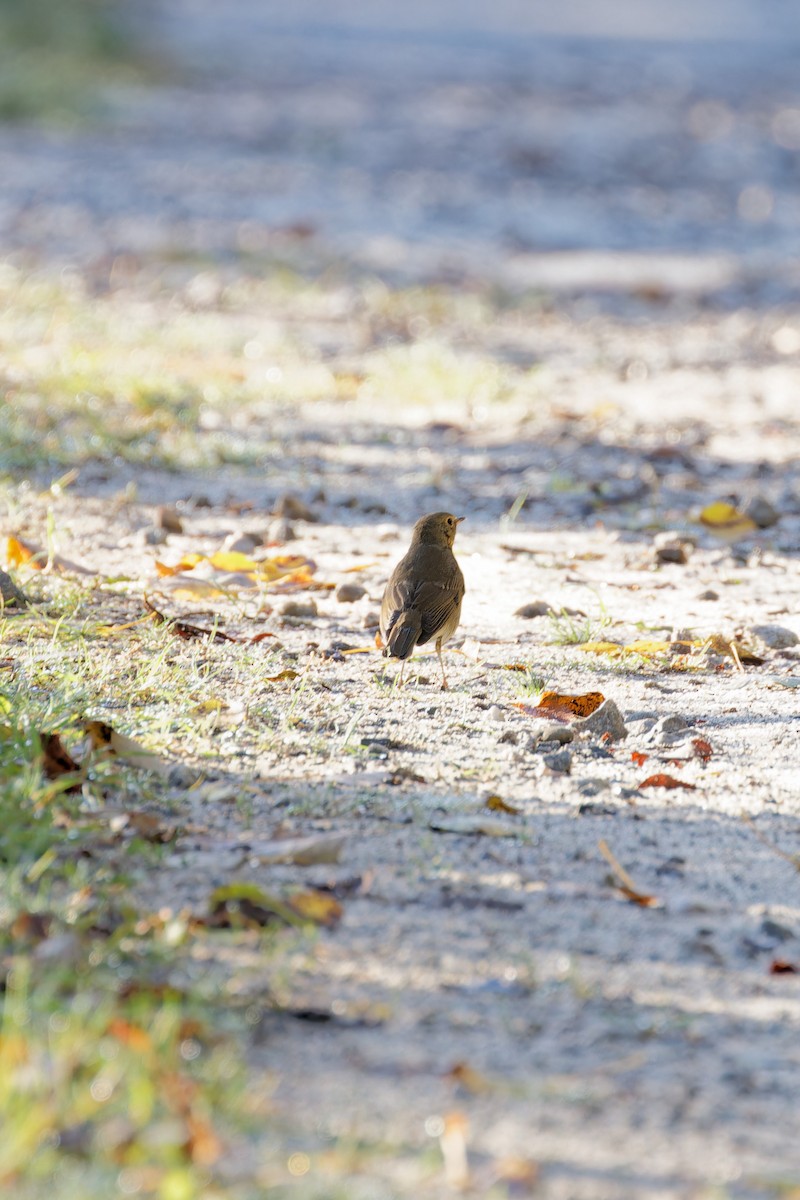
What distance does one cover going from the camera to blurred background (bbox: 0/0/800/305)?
1354 centimetres

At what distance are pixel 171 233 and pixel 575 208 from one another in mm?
4224

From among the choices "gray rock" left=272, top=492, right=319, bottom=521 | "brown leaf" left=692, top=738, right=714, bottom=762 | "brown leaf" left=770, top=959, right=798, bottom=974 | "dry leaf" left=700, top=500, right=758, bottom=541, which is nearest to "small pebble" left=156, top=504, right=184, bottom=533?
"gray rock" left=272, top=492, right=319, bottom=521

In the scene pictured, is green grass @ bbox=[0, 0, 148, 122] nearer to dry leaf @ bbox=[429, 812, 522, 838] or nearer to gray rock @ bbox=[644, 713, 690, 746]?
gray rock @ bbox=[644, 713, 690, 746]

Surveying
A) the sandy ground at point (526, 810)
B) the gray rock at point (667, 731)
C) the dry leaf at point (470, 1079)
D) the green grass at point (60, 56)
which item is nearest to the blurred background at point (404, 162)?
the green grass at point (60, 56)

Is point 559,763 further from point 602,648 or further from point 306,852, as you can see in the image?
point 602,648

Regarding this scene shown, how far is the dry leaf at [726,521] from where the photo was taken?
6270 millimetres

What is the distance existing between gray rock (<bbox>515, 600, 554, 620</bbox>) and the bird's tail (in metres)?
0.93

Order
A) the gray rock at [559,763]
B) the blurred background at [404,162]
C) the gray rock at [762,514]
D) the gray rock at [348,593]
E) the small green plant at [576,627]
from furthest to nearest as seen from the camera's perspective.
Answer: the blurred background at [404,162], the gray rock at [762,514], the gray rock at [348,593], the small green plant at [576,627], the gray rock at [559,763]

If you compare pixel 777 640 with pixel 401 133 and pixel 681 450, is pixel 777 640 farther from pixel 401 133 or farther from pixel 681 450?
pixel 401 133

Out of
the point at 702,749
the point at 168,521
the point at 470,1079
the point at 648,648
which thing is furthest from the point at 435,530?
the point at 470,1079

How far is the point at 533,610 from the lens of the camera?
202 inches

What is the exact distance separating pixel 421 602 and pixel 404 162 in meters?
13.6

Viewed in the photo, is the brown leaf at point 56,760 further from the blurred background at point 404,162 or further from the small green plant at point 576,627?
the blurred background at point 404,162

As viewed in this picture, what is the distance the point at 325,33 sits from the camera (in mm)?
37844
